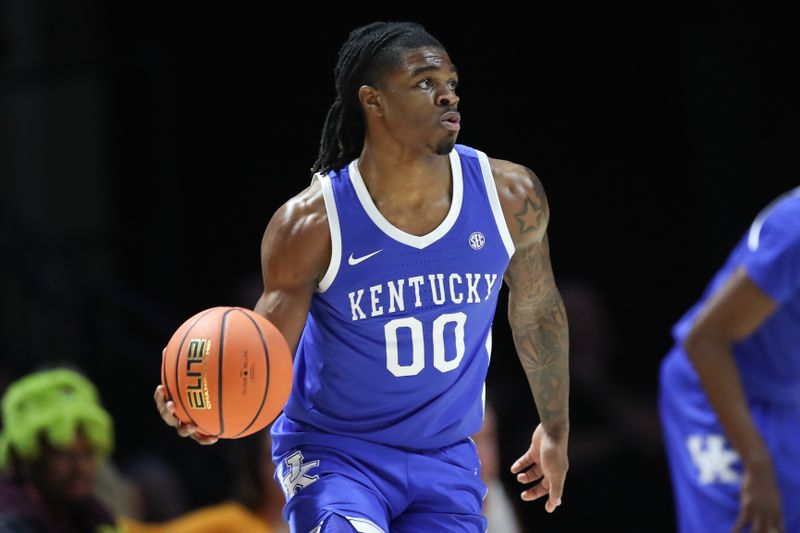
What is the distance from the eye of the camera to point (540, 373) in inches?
170

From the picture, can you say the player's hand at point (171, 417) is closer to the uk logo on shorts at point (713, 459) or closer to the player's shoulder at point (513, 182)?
the player's shoulder at point (513, 182)

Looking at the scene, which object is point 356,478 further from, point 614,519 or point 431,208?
point 614,519

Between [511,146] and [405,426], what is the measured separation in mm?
5291

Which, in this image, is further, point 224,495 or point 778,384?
point 224,495

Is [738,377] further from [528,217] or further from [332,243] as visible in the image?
[332,243]

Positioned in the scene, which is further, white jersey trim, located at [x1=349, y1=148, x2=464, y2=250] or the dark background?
the dark background

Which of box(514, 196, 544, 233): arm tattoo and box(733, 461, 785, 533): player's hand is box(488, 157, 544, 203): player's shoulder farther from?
box(733, 461, 785, 533): player's hand

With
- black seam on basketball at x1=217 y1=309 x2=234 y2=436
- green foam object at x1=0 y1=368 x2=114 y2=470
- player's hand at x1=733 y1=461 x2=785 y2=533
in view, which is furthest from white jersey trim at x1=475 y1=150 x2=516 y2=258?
green foam object at x1=0 y1=368 x2=114 y2=470

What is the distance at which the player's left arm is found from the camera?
4.12m

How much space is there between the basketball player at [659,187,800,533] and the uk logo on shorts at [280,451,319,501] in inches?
62.9

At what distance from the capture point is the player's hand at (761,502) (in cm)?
475

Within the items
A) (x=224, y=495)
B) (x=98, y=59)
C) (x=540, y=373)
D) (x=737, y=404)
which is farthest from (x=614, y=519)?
(x=98, y=59)

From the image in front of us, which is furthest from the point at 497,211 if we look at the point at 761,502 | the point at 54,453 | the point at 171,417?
the point at 54,453

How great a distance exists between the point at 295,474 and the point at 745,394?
6.40 feet
